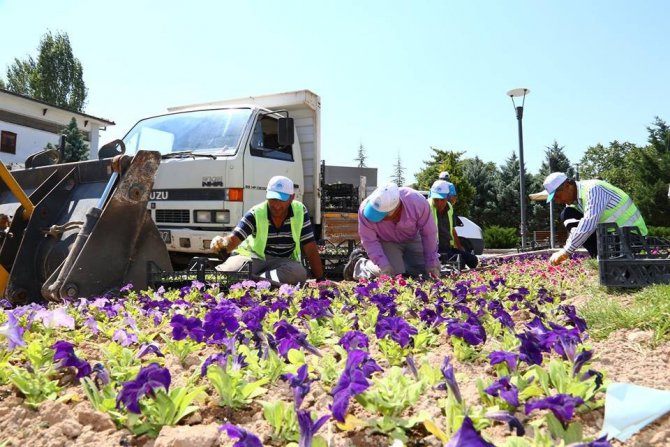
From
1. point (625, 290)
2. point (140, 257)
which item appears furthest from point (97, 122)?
point (625, 290)

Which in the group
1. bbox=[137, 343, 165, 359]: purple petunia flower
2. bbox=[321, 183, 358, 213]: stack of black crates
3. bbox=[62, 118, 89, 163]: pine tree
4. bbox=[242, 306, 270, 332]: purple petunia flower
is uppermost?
bbox=[62, 118, 89, 163]: pine tree

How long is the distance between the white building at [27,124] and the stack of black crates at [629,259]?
28329 mm

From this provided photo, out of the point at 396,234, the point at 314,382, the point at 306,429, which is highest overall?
the point at 396,234

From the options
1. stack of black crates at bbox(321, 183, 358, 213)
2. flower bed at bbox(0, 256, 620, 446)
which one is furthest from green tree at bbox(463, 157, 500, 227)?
flower bed at bbox(0, 256, 620, 446)

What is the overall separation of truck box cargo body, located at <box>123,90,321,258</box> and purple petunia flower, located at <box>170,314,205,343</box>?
499cm

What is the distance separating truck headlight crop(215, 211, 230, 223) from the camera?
7571 millimetres

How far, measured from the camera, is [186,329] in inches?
103

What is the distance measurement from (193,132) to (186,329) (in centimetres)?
612

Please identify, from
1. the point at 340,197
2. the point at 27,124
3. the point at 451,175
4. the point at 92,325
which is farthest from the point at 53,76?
the point at 92,325

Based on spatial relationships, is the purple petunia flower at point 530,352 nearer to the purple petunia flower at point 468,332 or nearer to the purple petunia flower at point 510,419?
the purple petunia flower at point 468,332

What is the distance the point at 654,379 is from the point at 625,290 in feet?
9.20

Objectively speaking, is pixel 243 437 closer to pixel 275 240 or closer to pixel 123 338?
pixel 123 338

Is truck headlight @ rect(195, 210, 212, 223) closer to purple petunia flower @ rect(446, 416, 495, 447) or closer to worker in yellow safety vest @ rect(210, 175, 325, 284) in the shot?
worker in yellow safety vest @ rect(210, 175, 325, 284)

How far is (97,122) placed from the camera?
34156mm
